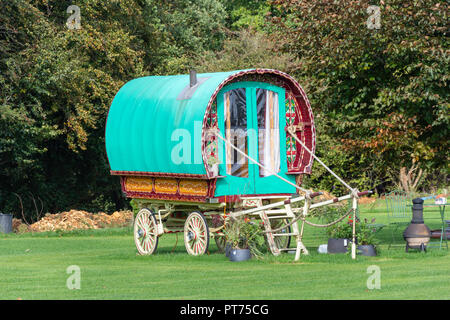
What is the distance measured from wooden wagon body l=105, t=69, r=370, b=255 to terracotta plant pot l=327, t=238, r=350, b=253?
0.64 meters

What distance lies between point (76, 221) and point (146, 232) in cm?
1039

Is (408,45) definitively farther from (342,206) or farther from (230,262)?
(230,262)

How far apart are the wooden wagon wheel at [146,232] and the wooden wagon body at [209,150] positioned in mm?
20

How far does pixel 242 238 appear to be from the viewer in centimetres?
1478

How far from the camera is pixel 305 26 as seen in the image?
17828mm

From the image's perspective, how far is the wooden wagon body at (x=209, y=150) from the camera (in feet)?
50.8

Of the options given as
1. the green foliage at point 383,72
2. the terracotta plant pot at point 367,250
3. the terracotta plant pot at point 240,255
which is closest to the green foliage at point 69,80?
the green foliage at point 383,72

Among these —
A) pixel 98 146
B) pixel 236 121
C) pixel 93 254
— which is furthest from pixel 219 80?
pixel 98 146

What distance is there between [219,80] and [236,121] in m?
0.97

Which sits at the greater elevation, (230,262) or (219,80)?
(219,80)

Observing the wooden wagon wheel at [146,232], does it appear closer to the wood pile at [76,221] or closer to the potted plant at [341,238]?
the potted plant at [341,238]

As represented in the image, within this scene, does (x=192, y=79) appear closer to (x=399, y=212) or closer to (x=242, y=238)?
(x=242, y=238)

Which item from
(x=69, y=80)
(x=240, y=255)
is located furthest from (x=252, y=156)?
(x=69, y=80)

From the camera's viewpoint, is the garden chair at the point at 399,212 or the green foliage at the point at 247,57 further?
the green foliage at the point at 247,57
